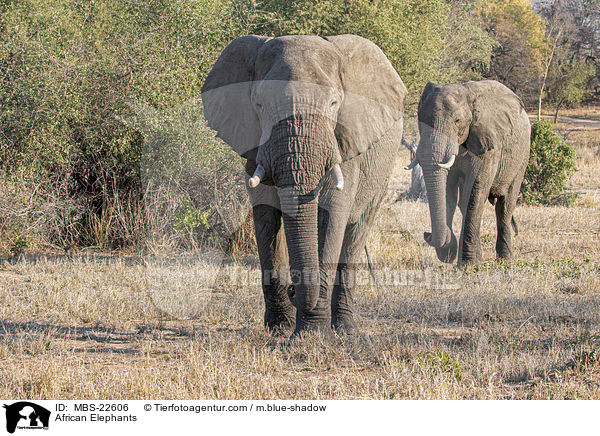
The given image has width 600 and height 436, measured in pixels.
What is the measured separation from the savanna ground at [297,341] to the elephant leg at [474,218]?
0.32 meters

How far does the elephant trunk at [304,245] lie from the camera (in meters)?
5.39

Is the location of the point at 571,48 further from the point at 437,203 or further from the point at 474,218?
the point at 437,203

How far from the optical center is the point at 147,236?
10.9 meters

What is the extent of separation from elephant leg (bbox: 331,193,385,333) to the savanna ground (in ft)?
1.04

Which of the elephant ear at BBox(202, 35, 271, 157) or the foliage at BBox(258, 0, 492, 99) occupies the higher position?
the foliage at BBox(258, 0, 492, 99)

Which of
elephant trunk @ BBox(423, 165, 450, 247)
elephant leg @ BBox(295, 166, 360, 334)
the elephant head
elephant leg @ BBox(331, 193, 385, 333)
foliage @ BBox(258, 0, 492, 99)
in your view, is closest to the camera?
elephant leg @ BBox(295, 166, 360, 334)

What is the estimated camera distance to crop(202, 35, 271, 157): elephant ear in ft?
19.6

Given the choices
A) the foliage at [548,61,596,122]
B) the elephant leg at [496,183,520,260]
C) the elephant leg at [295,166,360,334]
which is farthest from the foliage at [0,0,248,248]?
the foliage at [548,61,596,122]

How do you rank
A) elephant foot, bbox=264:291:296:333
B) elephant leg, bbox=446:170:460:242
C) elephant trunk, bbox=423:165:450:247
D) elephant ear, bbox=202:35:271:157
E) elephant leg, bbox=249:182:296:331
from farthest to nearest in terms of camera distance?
elephant leg, bbox=446:170:460:242 → elephant trunk, bbox=423:165:450:247 → elephant foot, bbox=264:291:296:333 → elephant leg, bbox=249:182:296:331 → elephant ear, bbox=202:35:271:157

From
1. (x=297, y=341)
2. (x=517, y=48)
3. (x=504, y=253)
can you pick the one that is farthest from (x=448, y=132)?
(x=517, y=48)

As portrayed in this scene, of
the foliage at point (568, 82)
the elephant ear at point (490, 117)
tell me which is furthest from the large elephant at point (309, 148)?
the foliage at point (568, 82)

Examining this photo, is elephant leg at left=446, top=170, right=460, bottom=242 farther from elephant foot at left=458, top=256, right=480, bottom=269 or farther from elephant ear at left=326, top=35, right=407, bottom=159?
elephant ear at left=326, top=35, right=407, bottom=159

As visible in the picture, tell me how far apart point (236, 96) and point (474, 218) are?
4.99 m
